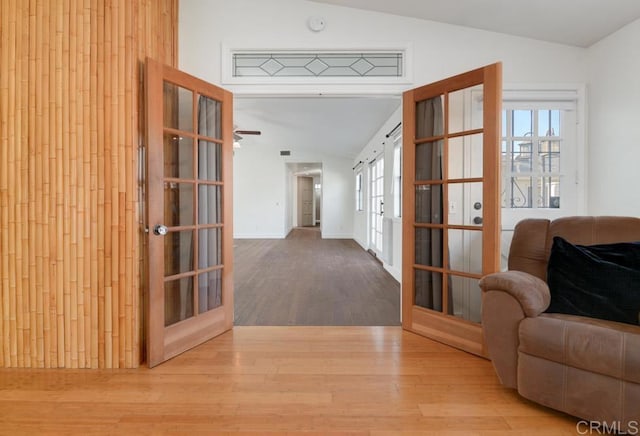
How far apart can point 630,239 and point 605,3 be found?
1650mm

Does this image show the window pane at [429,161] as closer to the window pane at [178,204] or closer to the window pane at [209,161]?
the window pane at [209,161]

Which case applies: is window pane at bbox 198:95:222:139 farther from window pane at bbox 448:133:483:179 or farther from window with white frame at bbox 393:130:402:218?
window with white frame at bbox 393:130:402:218

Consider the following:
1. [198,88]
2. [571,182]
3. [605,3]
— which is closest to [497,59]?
[605,3]

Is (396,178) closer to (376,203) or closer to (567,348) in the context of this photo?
(376,203)

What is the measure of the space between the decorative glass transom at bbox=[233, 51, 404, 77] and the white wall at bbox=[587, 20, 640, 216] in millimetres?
1619

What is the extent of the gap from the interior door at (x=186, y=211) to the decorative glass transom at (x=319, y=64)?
0.36 m

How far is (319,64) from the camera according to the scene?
277 cm

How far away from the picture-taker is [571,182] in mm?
2793

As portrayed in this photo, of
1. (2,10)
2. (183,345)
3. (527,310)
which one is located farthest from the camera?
(183,345)

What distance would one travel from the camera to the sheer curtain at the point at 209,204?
250cm

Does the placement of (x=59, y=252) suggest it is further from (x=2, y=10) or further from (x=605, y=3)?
(x=605, y=3)

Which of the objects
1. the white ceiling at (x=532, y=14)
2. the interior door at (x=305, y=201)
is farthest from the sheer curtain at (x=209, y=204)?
the interior door at (x=305, y=201)

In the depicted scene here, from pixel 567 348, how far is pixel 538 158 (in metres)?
1.89

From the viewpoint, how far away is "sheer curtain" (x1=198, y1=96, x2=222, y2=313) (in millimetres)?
2504
